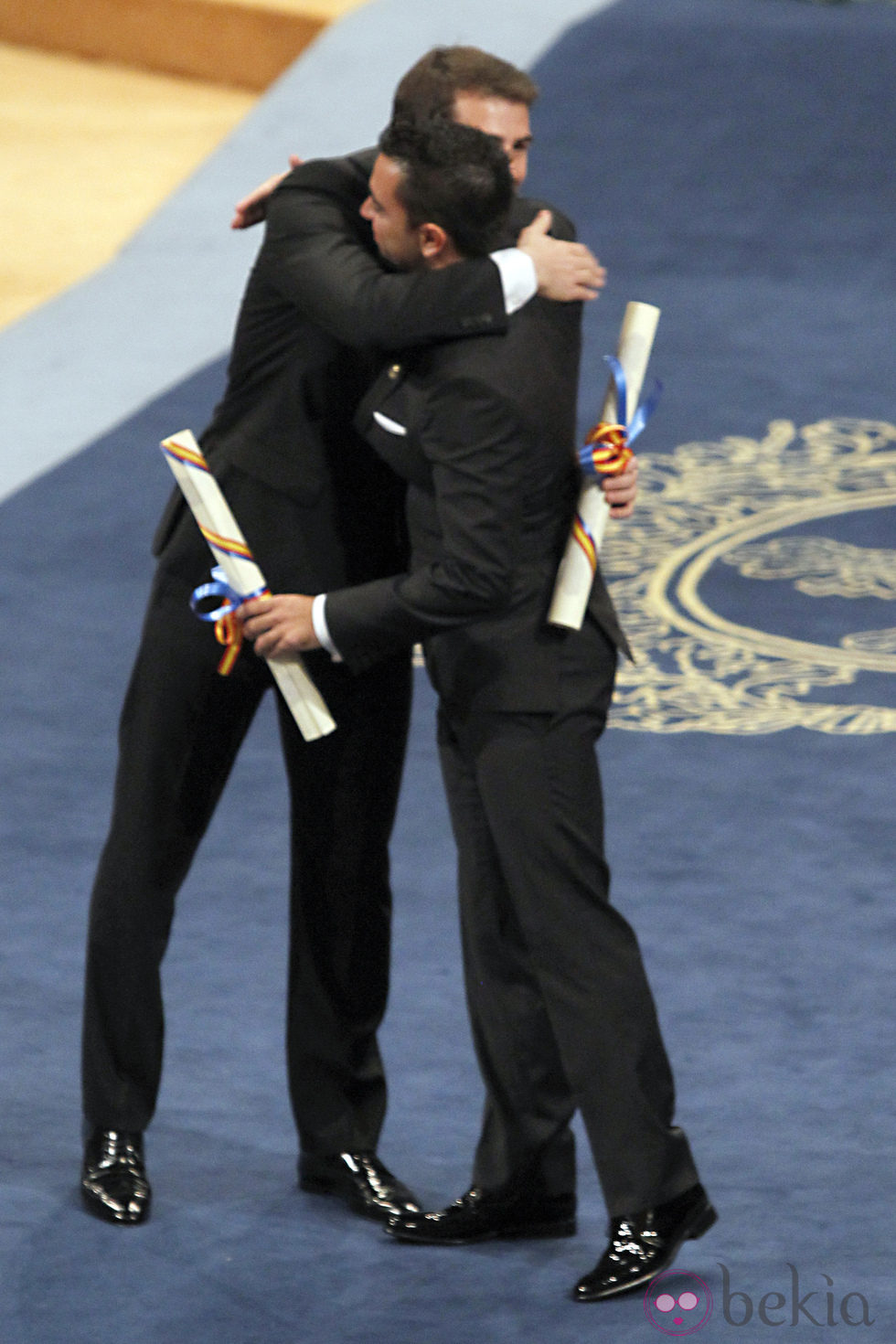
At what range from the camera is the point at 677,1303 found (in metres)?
2.56

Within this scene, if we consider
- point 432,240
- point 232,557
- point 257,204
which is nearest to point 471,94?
point 432,240

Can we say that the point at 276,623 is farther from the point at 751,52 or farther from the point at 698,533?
the point at 751,52

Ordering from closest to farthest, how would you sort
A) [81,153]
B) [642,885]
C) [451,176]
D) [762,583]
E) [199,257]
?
[451,176]
[642,885]
[762,583]
[199,257]
[81,153]

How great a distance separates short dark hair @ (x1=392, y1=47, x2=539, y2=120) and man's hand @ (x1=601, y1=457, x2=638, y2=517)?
44cm

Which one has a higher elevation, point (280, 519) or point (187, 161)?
point (187, 161)

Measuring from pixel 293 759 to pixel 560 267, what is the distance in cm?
74

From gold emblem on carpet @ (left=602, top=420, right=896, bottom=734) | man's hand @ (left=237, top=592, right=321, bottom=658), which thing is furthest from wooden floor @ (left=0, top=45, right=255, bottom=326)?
man's hand @ (left=237, top=592, right=321, bottom=658)

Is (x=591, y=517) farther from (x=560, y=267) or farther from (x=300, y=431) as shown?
(x=300, y=431)

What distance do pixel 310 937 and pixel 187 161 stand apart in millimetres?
6553

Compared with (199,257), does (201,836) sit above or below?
below

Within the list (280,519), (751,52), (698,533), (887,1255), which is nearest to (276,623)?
(280,519)

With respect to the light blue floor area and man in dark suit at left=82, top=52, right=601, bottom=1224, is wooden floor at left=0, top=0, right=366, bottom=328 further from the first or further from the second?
man in dark suit at left=82, top=52, right=601, bottom=1224

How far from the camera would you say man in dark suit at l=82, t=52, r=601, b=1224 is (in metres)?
2.77

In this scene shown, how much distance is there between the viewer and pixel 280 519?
2.79 m
